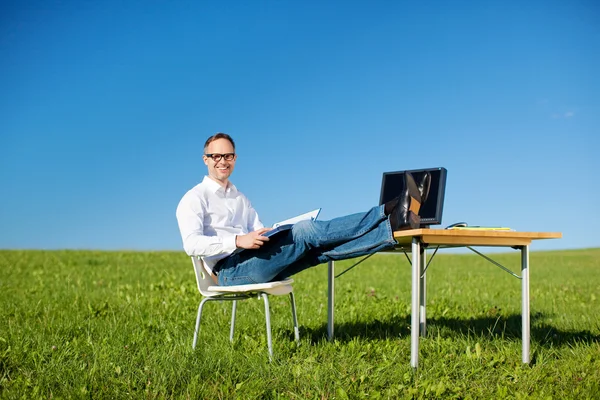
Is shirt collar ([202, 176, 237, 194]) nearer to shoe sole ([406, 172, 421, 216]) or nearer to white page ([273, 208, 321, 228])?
white page ([273, 208, 321, 228])

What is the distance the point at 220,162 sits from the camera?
4.45 m

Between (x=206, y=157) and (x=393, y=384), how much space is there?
2233 mm

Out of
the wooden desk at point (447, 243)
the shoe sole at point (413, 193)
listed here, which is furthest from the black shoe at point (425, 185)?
the shoe sole at point (413, 193)

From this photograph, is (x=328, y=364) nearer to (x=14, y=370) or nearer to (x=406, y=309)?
(x=14, y=370)

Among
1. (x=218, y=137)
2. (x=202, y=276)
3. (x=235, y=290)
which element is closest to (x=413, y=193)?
(x=235, y=290)

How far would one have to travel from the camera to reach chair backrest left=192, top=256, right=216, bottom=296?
13.9 ft

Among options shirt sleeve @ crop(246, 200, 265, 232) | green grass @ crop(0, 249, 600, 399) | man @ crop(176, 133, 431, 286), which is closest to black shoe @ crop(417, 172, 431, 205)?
man @ crop(176, 133, 431, 286)

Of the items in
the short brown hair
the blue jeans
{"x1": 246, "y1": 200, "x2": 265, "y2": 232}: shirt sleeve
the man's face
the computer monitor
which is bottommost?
the blue jeans

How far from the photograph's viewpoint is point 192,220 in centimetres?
417

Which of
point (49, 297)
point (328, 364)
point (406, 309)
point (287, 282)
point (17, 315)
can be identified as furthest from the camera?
point (49, 297)

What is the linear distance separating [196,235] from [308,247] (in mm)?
830

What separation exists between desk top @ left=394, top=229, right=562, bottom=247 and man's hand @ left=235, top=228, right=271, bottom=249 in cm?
92

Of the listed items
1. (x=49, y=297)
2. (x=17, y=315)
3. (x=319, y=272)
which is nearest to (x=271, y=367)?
(x=17, y=315)

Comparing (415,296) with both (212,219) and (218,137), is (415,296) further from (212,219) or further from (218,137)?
(218,137)
